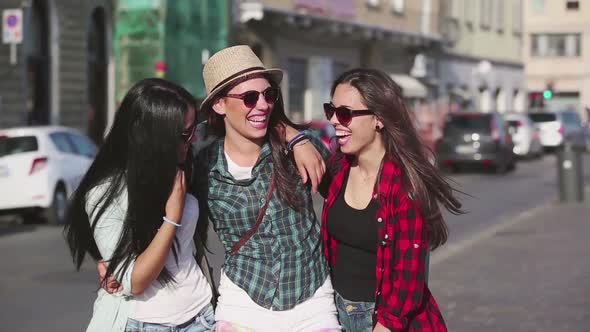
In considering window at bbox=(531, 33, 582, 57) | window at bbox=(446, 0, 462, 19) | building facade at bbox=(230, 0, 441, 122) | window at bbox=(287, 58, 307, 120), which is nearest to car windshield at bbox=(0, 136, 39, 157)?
building facade at bbox=(230, 0, 441, 122)

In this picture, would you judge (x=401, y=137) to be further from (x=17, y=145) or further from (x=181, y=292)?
(x=17, y=145)

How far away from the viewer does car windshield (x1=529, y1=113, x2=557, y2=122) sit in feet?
146

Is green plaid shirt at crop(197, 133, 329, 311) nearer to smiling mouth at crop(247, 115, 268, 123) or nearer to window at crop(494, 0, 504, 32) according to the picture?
smiling mouth at crop(247, 115, 268, 123)

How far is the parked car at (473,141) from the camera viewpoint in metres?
31.2

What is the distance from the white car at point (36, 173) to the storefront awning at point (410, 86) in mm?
28325

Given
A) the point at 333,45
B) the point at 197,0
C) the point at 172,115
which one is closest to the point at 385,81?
the point at 172,115

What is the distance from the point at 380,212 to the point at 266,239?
0.41 m

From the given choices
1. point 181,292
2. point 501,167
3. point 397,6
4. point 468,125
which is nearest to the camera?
point 181,292

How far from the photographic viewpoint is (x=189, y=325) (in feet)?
14.0

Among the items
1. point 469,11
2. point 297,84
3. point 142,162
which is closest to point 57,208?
point 142,162

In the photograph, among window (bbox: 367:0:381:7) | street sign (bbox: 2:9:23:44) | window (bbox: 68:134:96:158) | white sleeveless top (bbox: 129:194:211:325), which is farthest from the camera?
window (bbox: 367:0:381:7)

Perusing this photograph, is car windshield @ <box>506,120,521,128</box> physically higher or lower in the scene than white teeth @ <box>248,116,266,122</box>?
lower

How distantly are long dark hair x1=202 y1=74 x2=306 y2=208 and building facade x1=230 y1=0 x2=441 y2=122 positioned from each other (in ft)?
97.8

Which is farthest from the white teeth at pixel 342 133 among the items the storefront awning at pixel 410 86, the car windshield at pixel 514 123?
the storefront awning at pixel 410 86
